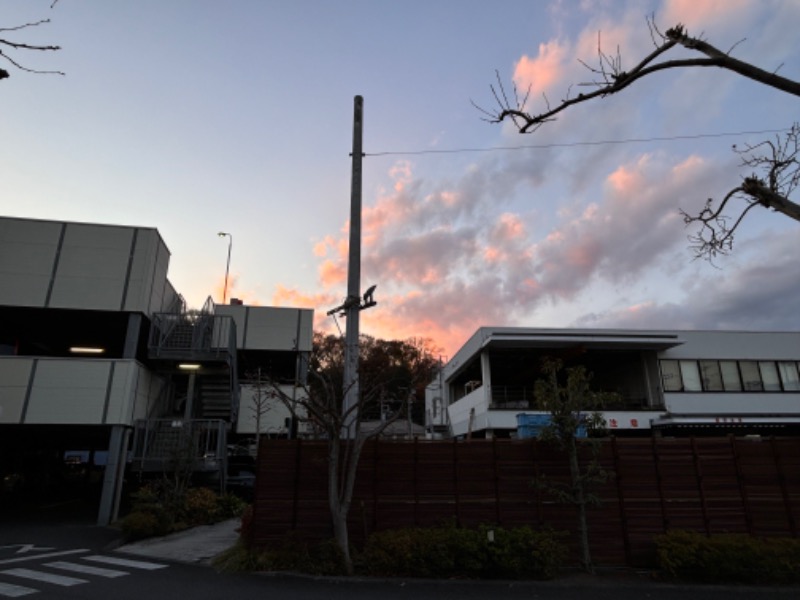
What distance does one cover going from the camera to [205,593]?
8.09 meters

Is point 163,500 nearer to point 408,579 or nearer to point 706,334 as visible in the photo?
point 408,579

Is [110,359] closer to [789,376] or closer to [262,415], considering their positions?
[262,415]

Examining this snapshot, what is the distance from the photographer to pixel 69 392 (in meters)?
15.9

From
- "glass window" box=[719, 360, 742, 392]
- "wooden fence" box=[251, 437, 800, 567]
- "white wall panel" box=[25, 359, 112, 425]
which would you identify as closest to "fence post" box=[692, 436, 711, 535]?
"wooden fence" box=[251, 437, 800, 567]

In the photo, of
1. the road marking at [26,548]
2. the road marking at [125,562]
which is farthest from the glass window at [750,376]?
the road marking at [26,548]

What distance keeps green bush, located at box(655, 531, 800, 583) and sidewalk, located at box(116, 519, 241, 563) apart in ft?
30.5

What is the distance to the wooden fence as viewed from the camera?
10.3 meters

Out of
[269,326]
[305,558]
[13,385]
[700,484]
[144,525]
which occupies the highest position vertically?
[269,326]

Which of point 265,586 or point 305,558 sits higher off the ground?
point 305,558

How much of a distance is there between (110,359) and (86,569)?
7.80 meters

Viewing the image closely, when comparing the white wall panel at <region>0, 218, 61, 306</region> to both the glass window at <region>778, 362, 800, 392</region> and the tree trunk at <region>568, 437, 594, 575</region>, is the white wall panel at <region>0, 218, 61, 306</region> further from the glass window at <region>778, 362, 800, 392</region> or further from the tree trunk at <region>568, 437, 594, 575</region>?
the glass window at <region>778, 362, 800, 392</region>

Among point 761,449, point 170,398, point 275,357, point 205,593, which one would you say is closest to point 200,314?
point 170,398

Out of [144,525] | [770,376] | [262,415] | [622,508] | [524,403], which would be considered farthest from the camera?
[770,376]

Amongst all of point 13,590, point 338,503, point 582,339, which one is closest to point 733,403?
point 582,339
